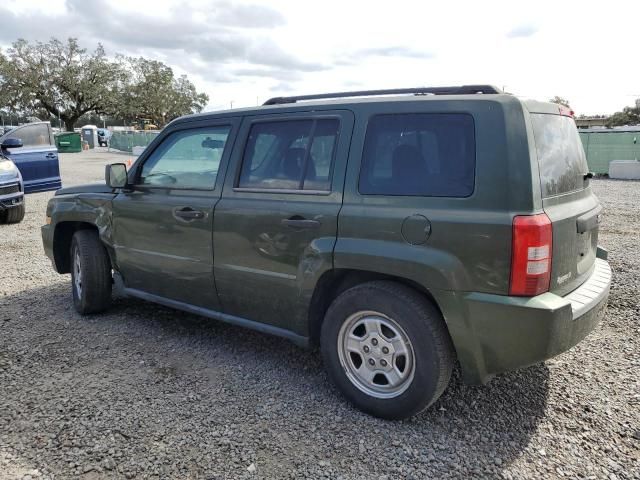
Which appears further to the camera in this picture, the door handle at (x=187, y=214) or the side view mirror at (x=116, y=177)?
the side view mirror at (x=116, y=177)

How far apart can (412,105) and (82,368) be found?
9.44 feet

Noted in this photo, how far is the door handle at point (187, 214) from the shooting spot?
376 cm

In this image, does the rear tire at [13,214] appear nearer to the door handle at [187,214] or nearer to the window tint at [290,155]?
the door handle at [187,214]

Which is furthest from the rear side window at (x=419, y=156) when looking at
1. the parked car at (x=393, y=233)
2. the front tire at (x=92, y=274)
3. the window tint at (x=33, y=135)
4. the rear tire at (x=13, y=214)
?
the window tint at (x=33, y=135)

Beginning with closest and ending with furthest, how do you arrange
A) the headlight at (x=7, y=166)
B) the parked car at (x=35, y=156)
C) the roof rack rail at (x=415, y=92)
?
the roof rack rail at (x=415, y=92) → the headlight at (x=7, y=166) → the parked car at (x=35, y=156)

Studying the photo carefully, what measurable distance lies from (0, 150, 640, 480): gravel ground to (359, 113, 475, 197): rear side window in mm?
1356

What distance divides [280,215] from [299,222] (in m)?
0.17

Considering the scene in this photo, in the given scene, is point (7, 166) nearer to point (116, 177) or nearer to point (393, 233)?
point (116, 177)

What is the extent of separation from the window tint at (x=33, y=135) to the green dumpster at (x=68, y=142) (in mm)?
31181

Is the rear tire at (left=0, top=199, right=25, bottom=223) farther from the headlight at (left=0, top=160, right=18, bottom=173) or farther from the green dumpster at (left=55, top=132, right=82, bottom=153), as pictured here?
the green dumpster at (left=55, top=132, right=82, bottom=153)

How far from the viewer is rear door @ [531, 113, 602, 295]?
269 centimetres

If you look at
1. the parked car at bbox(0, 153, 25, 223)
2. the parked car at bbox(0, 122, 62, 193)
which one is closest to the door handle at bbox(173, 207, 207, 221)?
the parked car at bbox(0, 153, 25, 223)

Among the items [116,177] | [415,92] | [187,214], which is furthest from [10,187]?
[415,92]

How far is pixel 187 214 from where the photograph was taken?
151 inches
